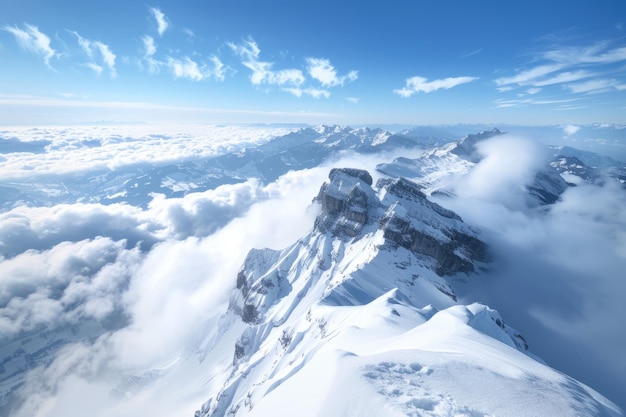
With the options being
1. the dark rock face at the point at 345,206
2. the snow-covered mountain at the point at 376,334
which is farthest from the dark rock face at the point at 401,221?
the snow-covered mountain at the point at 376,334

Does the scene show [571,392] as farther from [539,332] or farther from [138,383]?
[138,383]

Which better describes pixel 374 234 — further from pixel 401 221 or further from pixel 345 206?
pixel 345 206

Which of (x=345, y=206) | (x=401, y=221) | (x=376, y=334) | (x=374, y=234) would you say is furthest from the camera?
(x=345, y=206)

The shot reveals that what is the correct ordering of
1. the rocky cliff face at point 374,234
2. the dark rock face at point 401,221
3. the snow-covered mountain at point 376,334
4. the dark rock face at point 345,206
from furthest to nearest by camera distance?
the dark rock face at point 345,206
the dark rock face at point 401,221
the rocky cliff face at point 374,234
the snow-covered mountain at point 376,334

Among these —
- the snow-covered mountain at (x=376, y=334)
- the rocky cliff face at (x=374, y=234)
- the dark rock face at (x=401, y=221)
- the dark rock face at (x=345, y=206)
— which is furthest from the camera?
the dark rock face at (x=345, y=206)

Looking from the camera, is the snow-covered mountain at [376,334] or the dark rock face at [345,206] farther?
the dark rock face at [345,206]

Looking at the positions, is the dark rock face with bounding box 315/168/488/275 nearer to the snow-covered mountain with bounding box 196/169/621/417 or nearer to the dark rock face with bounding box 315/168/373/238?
the dark rock face with bounding box 315/168/373/238

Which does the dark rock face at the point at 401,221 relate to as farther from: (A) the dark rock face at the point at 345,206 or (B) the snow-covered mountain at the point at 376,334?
(B) the snow-covered mountain at the point at 376,334

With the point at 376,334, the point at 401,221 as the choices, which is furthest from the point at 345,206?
the point at 376,334

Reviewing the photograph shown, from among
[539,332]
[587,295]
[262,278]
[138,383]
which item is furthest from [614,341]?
[138,383]
